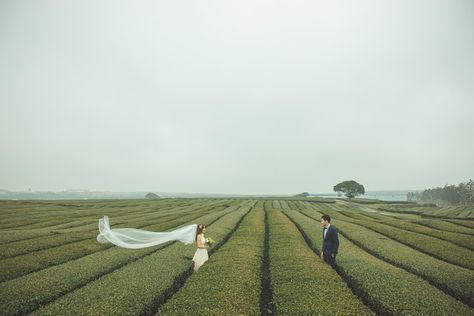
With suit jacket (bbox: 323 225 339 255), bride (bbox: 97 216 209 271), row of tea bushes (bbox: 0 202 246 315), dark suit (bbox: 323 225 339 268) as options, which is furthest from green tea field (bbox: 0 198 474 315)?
suit jacket (bbox: 323 225 339 255)

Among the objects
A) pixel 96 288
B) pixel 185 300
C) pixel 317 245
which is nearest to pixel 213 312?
pixel 185 300

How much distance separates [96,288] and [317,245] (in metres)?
16.1

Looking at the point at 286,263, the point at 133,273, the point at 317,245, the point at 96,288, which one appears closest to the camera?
the point at 96,288

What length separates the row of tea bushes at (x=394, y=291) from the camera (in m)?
10.1

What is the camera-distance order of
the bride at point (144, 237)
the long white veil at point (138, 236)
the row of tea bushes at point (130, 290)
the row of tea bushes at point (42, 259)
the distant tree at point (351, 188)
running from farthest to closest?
1. the distant tree at point (351, 188)
2. the long white veil at point (138, 236)
3. the bride at point (144, 237)
4. the row of tea bushes at point (42, 259)
5. the row of tea bushes at point (130, 290)

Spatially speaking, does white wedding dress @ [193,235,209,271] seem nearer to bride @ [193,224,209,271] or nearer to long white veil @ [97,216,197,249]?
bride @ [193,224,209,271]

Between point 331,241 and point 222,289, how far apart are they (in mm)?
6345

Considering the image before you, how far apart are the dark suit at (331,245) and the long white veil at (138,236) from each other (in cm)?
807

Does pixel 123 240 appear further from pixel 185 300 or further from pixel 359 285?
pixel 359 285

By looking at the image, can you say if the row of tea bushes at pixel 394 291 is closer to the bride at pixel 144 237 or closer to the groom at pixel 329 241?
the groom at pixel 329 241

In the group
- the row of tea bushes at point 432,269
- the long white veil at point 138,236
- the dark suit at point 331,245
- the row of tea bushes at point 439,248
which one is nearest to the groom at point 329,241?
the dark suit at point 331,245

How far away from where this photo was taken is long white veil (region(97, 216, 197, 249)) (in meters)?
18.0

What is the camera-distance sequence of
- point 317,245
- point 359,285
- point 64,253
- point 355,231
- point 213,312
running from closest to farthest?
point 213,312
point 359,285
point 64,253
point 317,245
point 355,231

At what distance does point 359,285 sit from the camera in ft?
42.7
